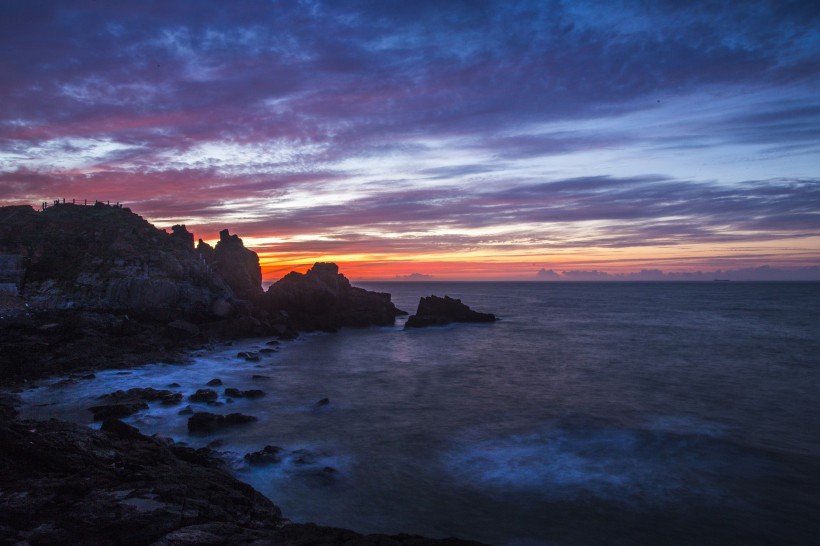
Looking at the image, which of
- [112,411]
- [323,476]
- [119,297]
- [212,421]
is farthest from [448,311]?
[323,476]

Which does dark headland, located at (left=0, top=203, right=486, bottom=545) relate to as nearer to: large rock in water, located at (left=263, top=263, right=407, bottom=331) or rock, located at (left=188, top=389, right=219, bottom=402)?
large rock in water, located at (left=263, top=263, right=407, bottom=331)

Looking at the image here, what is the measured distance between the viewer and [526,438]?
2108 centimetres

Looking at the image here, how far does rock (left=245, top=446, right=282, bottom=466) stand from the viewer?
55.3 feet

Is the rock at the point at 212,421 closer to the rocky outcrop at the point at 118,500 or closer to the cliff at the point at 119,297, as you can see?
the rocky outcrop at the point at 118,500

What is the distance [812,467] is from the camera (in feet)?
57.5

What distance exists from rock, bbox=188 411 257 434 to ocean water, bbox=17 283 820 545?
0.52m

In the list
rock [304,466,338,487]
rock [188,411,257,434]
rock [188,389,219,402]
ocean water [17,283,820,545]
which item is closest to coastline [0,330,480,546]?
rock [304,466,338,487]

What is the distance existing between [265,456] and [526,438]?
11228mm

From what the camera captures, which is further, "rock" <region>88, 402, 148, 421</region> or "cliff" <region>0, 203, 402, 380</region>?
"cliff" <region>0, 203, 402, 380</region>

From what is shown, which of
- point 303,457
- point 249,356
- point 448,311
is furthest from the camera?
point 448,311

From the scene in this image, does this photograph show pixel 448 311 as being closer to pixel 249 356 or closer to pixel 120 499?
pixel 249 356

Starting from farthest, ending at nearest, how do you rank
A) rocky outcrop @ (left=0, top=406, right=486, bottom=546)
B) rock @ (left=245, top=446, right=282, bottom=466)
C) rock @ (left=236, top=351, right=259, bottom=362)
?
rock @ (left=236, top=351, right=259, bottom=362) < rock @ (left=245, top=446, right=282, bottom=466) < rocky outcrop @ (left=0, top=406, right=486, bottom=546)

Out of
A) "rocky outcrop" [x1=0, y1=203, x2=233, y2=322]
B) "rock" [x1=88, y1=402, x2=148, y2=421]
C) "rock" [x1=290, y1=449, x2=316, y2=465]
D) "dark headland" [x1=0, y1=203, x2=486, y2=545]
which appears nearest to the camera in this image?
"dark headland" [x1=0, y1=203, x2=486, y2=545]

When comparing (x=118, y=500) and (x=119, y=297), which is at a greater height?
(x=119, y=297)
